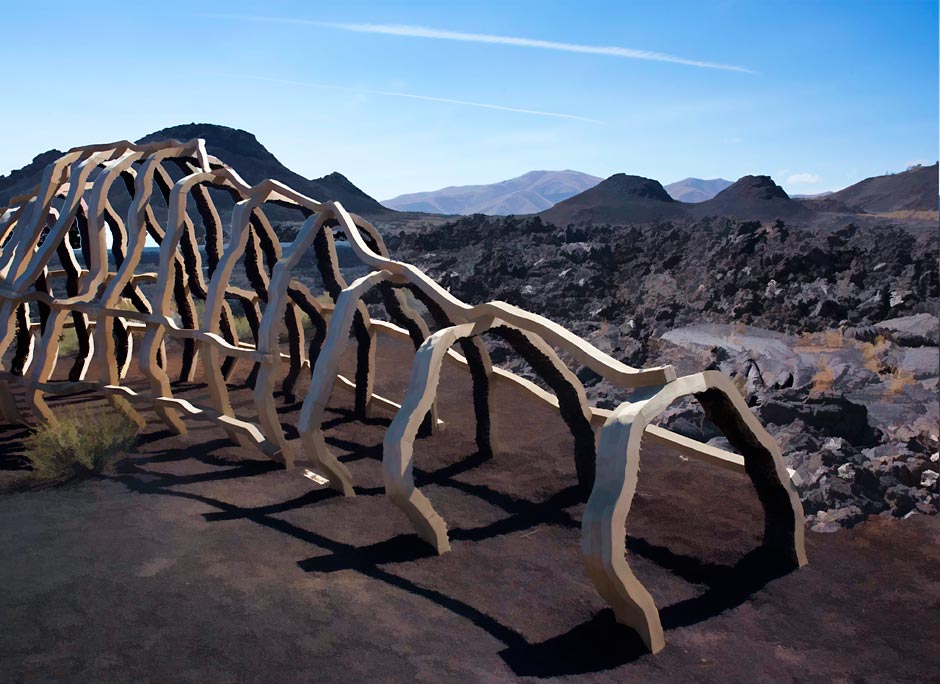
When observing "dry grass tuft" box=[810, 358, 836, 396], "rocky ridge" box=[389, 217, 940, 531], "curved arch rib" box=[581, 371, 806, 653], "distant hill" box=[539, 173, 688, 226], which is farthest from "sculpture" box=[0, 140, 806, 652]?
"distant hill" box=[539, 173, 688, 226]

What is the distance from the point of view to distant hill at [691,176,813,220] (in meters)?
47.8

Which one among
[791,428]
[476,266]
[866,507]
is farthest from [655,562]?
[476,266]

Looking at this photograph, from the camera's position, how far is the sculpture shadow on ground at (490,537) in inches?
191

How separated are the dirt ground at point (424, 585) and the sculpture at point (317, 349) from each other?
1.21 feet

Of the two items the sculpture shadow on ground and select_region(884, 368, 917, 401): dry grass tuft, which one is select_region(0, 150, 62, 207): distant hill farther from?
select_region(884, 368, 917, 401): dry grass tuft

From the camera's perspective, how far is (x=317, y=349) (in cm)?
1078

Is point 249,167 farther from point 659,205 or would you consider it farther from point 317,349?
point 317,349

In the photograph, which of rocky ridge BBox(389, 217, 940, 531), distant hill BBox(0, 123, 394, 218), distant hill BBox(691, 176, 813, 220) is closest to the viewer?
rocky ridge BBox(389, 217, 940, 531)

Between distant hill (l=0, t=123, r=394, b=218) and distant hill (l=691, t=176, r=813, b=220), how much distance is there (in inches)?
955

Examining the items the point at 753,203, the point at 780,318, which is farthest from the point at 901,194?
the point at 780,318

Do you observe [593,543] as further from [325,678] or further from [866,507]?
[866,507]

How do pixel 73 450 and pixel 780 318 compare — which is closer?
pixel 73 450

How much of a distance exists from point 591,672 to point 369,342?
19.6 feet

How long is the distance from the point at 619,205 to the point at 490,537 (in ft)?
168
